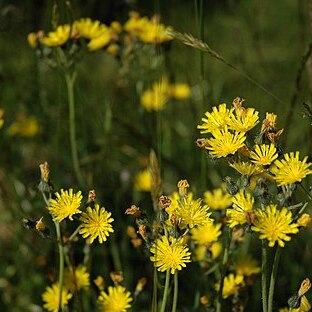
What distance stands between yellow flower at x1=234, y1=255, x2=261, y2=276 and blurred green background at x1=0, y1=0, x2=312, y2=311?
0.15 meters

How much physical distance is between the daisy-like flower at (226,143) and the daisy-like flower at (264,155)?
3cm

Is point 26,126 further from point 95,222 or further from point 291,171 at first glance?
point 291,171

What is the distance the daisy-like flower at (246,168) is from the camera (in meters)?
1.35

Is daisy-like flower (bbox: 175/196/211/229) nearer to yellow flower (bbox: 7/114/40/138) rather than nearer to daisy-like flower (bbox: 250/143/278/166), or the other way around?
daisy-like flower (bbox: 250/143/278/166)

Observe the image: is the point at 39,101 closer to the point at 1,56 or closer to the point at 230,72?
the point at 1,56

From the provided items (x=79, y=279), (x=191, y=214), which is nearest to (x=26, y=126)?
(x=79, y=279)

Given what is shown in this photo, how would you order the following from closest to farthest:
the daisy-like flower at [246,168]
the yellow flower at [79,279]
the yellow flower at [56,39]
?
the daisy-like flower at [246,168], the yellow flower at [79,279], the yellow flower at [56,39]

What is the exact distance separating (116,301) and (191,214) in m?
0.34

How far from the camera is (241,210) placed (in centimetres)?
133

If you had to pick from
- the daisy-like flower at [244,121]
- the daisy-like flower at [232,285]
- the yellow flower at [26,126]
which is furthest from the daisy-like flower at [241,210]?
the yellow flower at [26,126]

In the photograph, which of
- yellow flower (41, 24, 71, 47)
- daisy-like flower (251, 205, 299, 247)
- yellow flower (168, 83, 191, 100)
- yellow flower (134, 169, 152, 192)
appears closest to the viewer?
daisy-like flower (251, 205, 299, 247)

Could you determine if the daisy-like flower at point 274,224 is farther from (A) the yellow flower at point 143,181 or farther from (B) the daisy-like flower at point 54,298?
(A) the yellow flower at point 143,181

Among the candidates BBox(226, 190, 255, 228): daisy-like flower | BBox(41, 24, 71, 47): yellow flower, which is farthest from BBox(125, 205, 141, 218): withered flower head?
BBox(41, 24, 71, 47): yellow flower

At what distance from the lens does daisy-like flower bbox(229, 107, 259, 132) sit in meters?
1.36
